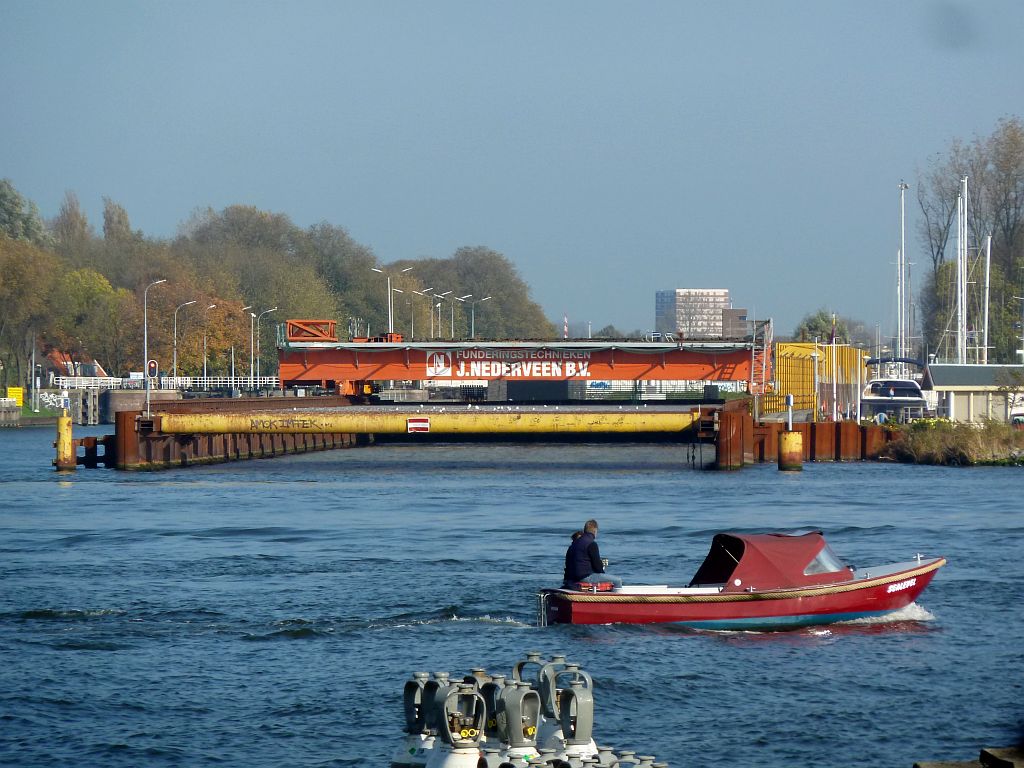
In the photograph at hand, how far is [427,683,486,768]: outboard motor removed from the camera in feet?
45.3

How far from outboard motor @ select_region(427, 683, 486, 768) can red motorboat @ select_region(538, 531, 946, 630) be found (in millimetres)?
10688

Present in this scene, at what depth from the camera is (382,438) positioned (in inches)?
3223

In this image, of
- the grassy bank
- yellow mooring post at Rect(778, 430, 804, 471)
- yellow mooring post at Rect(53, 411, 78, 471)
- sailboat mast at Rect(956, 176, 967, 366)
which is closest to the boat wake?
yellow mooring post at Rect(778, 430, 804, 471)

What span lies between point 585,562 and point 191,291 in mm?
105322

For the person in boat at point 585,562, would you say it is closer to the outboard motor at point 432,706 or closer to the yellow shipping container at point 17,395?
the outboard motor at point 432,706

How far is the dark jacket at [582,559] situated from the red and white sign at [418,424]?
103 feet

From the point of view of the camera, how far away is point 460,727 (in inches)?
551

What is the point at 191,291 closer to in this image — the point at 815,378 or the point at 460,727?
the point at 815,378

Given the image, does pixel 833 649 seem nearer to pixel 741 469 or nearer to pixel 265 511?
pixel 265 511

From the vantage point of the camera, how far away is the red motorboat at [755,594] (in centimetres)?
2486

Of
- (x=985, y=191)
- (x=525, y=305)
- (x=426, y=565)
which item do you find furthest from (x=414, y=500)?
(x=525, y=305)

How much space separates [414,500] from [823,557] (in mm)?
23872

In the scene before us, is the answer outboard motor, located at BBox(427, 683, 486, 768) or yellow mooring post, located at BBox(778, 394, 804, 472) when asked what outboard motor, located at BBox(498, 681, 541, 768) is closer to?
outboard motor, located at BBox(427, 683, 486, 768)

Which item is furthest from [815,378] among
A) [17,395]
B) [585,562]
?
[17,395]
